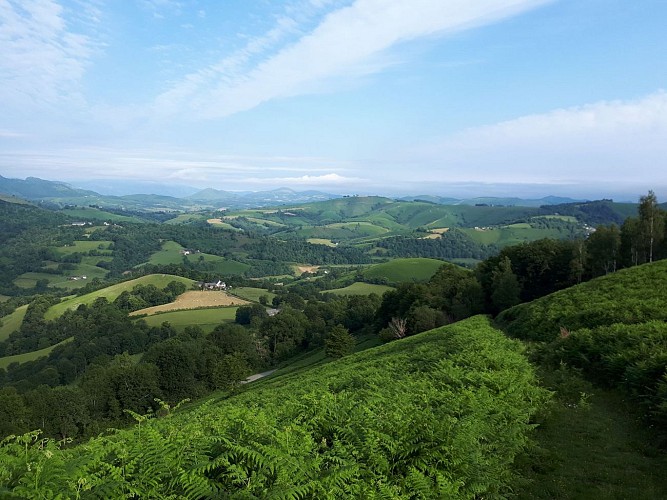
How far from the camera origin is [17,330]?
429 ft

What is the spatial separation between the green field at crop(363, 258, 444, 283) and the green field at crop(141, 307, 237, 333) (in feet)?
237

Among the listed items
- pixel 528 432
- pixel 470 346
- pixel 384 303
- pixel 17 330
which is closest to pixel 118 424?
pixel 384 303

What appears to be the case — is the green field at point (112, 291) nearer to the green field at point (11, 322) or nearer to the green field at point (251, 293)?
the green field at point (11, 322)

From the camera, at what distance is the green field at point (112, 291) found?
144550 mm

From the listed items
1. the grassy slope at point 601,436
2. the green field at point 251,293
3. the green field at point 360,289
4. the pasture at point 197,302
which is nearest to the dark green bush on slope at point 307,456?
the grassy slope at point 601,436

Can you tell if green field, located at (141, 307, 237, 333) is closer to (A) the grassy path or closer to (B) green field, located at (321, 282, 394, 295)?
(B) green field, located at (321, 282, 394, 295)

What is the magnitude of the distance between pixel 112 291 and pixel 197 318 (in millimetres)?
58084

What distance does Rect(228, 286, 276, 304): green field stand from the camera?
154 meters

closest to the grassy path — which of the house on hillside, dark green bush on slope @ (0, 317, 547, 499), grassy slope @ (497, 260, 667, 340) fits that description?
dark green bush on slope @ (0, 317, 547, 499)

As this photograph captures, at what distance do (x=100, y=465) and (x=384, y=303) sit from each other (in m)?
75.3

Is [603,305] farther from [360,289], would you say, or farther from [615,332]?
[360,289]

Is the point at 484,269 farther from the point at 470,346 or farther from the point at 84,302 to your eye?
the point at 84,302

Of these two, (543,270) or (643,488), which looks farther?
(543,270)

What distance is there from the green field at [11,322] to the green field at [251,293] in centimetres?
7160
